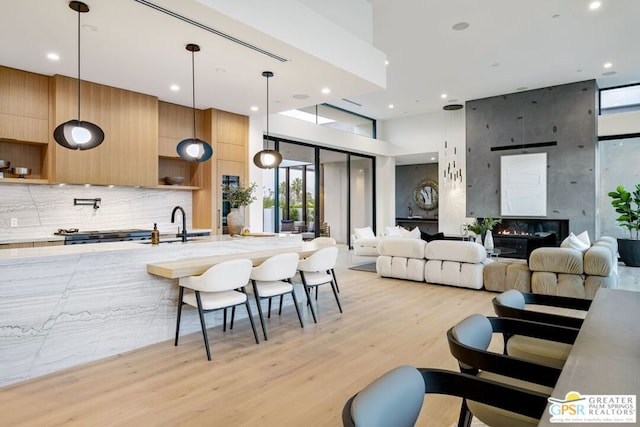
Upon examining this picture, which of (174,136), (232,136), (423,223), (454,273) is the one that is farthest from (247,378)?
(423,223)

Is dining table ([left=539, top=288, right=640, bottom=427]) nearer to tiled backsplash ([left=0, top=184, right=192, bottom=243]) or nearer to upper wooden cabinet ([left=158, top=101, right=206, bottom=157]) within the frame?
tiled backsplash ([left=0, top=184, right=192, bottom=243])

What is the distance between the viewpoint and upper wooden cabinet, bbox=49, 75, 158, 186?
5199mm

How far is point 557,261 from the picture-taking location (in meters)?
5.25

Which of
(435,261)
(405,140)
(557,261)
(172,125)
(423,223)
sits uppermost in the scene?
(405,140)

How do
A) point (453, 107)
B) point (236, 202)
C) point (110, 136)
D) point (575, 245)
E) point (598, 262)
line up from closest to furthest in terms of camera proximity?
point (236, 202)
point (598, 262)
point (575, 245)
point (110, 136)
point (453, 107)

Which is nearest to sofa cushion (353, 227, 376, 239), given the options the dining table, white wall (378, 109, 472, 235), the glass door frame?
the glass door frame

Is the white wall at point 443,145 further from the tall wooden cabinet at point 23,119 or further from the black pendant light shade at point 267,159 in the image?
the tall wooden cabinet at point 23,119

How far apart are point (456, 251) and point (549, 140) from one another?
15.8 feet

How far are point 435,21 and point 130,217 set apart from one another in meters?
5.59

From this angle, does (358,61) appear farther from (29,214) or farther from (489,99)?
(489,99)

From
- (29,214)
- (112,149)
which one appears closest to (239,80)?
(112,149)

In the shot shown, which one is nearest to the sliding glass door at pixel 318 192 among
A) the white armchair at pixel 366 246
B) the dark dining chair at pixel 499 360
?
the white armchair at pixel 366 246

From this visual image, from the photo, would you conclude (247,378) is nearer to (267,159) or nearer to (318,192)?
(267,159)

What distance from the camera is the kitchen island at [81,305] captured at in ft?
9.66
